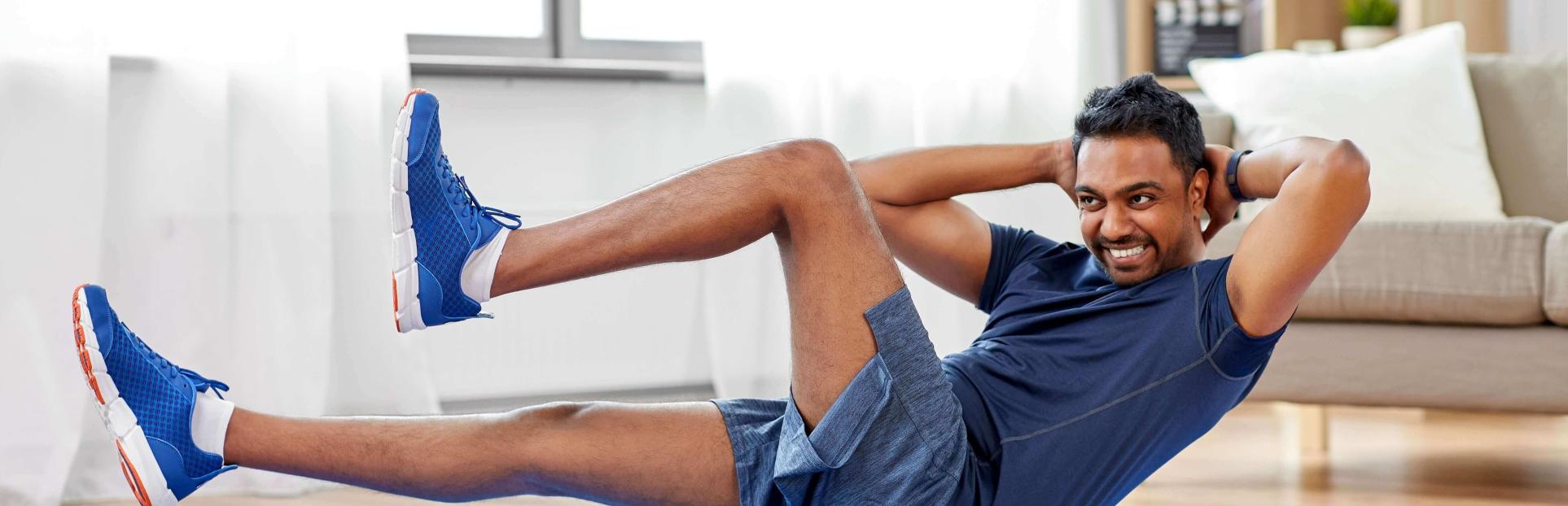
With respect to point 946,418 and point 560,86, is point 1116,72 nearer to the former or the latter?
point 560,86

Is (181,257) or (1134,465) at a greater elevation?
(181,257)

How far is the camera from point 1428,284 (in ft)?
7.22

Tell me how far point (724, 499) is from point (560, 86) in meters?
1.74

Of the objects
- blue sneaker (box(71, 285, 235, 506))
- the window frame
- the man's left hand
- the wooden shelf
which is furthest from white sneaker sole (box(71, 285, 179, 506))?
the wooden shelf

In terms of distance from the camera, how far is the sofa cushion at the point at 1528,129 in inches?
109

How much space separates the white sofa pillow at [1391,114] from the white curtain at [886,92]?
0.48m

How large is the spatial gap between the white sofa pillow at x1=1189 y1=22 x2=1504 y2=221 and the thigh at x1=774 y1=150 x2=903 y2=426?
153 cm

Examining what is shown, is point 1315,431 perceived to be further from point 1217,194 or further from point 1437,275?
point 1217,194

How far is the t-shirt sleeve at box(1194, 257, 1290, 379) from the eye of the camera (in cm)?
140

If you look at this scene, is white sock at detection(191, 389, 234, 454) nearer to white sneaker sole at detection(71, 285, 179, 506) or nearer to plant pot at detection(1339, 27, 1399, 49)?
white sneaker sole at detection(71, 285, 179, 506)

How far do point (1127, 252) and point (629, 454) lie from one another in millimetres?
632

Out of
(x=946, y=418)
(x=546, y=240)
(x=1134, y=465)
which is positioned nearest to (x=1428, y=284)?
(x=1134, y=465)

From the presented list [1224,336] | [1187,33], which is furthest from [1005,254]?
[1187,33]

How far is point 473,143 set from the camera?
2.89 metres
